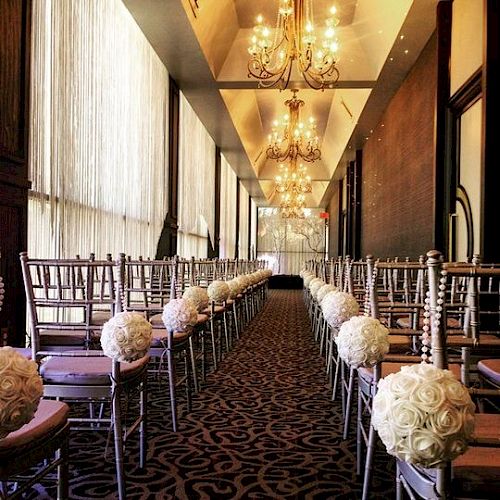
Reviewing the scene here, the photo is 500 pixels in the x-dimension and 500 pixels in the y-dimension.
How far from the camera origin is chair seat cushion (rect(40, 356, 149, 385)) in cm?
242

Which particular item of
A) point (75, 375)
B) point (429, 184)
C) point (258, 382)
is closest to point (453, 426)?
point (75, 375)

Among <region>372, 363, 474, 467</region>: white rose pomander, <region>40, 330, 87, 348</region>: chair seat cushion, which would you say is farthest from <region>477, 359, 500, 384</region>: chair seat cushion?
<region>40, 330, 87, 348</region>: chair seat cushion

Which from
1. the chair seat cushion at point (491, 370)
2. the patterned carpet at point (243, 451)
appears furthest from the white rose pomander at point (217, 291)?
the chair seat cushion at point (491, 370)

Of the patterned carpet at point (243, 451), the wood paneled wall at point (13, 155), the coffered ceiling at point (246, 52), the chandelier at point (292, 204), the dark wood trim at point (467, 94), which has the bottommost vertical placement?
the patterned carpet at point (243, 451)

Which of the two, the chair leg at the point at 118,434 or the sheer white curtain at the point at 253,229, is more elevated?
the sheer white curtain at the point at 253,229

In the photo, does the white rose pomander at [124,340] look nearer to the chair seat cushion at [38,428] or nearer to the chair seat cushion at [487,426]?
the chair seat cushion at [38,428]

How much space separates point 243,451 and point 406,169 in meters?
6.52

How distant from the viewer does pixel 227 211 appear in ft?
58.0

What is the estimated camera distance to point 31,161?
4441mm

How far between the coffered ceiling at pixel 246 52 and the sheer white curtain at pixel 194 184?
0.30m

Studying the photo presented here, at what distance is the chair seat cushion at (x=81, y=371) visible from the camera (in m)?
2.42

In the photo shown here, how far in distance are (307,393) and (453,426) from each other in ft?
10.8

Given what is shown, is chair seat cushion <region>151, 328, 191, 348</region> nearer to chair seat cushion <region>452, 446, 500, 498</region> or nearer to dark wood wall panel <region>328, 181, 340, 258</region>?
chair seat cushion <region>452, 446, 500, 498</region>

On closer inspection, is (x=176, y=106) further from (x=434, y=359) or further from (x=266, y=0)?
(x=434, y=359)
